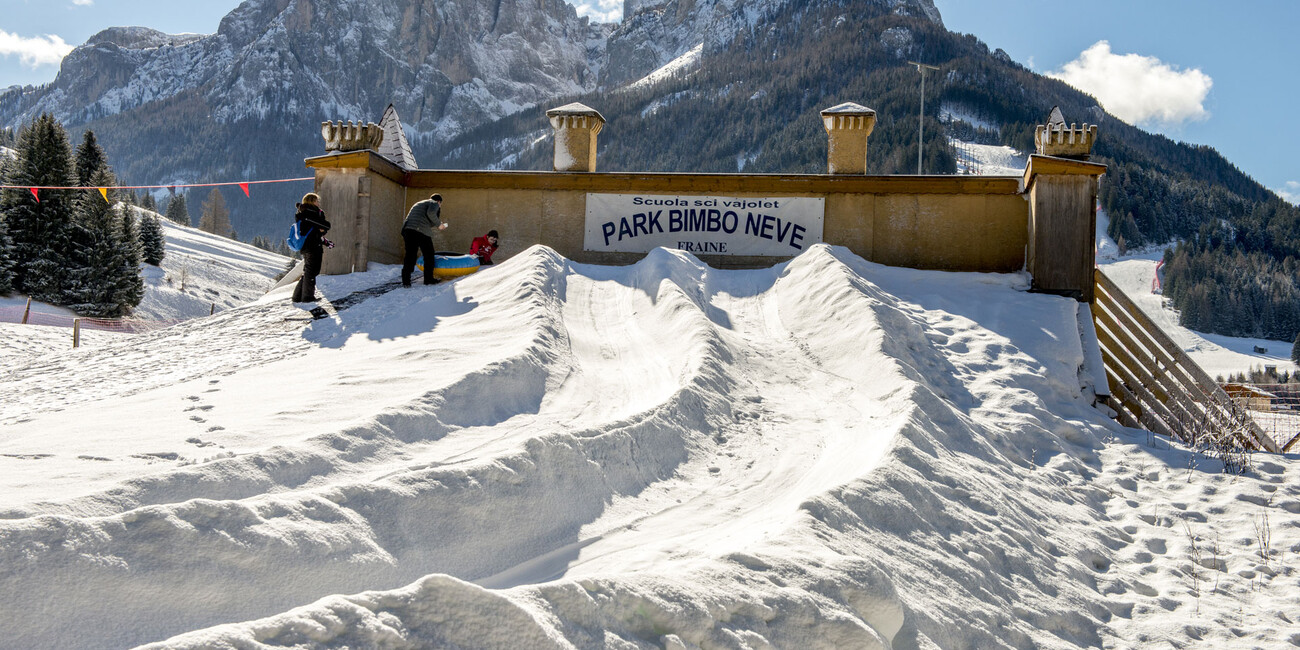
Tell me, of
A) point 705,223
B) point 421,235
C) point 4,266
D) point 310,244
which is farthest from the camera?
point 4,266

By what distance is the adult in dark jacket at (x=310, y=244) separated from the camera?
10.8 metres

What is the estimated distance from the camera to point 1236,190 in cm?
15262

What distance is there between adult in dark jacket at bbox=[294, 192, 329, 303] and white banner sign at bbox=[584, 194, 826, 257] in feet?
14.0

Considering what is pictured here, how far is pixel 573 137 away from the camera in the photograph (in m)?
14.2

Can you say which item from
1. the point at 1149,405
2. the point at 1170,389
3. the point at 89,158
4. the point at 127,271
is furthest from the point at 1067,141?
the point at 89,158

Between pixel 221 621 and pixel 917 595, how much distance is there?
10.2 ft

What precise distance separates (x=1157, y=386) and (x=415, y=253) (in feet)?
32.0

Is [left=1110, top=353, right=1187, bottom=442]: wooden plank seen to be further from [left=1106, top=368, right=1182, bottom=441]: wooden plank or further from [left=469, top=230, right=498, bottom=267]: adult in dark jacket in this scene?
[left=469, top=230, right=498, bottom=267]: adult in dark jacket

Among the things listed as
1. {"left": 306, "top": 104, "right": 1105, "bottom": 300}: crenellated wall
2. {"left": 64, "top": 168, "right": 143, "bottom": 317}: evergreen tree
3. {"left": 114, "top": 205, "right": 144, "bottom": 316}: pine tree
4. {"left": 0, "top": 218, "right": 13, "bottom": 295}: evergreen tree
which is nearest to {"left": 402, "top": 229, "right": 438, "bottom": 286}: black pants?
{"left": 306, "top": 104, "right": 1105, "bottom": 300}: crenellated wall

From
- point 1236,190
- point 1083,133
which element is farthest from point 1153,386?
point 1236,190

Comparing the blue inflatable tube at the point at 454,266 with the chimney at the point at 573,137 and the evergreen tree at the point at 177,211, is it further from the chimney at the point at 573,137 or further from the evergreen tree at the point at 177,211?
the evergreen tree at the point at 177,211

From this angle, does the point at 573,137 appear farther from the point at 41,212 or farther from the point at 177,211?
the point at 177,211

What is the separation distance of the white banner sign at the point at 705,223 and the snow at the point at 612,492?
349 centimetres

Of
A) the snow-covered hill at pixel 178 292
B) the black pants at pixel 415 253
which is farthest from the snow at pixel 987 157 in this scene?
the black pants at pixel 415 253
